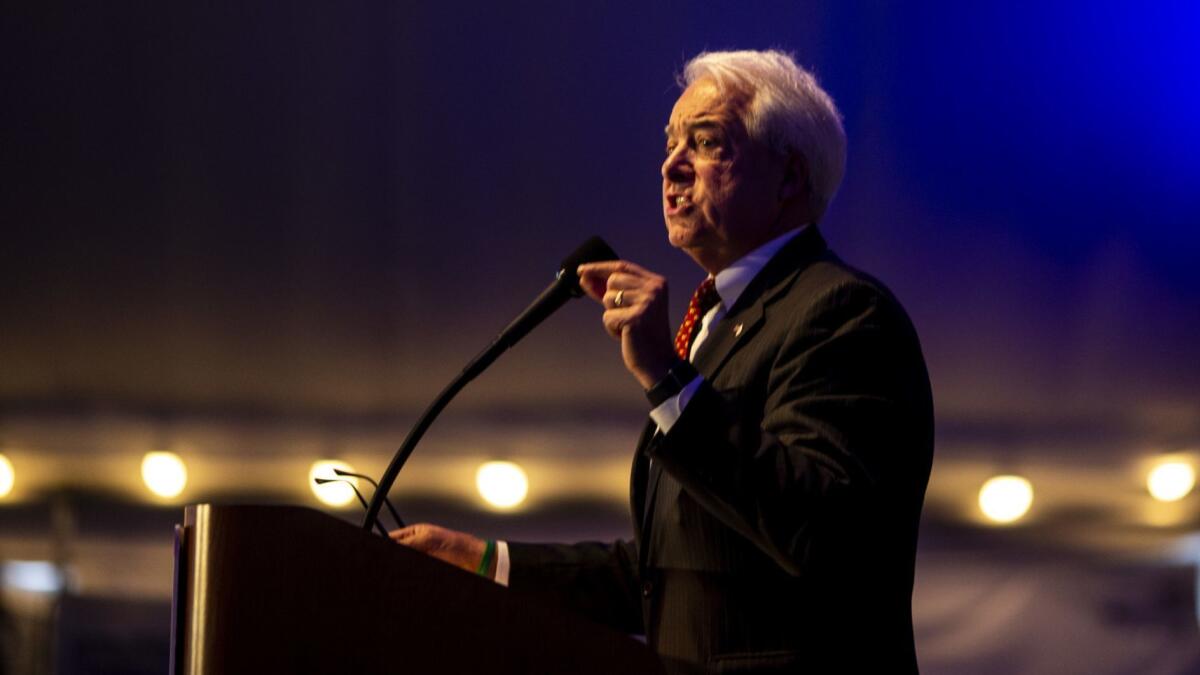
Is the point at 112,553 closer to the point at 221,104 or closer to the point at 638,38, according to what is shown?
the point at 221,104

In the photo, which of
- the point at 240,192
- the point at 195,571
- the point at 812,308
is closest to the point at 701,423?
the point at 812,308

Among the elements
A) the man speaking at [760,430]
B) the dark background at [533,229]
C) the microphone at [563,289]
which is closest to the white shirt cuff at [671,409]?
the man speaking at [760,430]

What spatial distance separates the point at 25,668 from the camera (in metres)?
3.54

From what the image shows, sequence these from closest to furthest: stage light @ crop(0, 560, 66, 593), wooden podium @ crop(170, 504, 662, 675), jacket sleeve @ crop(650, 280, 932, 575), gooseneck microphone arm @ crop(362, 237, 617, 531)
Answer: wooden podium @ crop(170, 504, 662, 675) → jacket sleeve @ crop(650, 280, 932, 575) → gooseneck microphone arm @ crop(362, 237, 617, 531) → stage light @ crop(0, 560, 66, 593)

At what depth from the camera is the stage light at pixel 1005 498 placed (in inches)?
126

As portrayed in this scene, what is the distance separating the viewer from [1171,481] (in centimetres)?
313

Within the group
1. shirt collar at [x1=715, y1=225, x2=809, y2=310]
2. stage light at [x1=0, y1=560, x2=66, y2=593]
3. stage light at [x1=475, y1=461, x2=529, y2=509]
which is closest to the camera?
shirt collar at [x1=715, y1=225, x2=809, y2=310]

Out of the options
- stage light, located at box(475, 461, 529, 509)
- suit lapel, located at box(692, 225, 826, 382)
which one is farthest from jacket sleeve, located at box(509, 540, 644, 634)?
stage light, located at box(475, 461, 529, 509)

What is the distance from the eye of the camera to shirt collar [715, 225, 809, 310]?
5.26 ft

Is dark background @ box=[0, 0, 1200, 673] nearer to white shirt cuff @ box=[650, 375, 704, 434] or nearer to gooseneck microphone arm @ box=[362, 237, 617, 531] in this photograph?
gooseneck microphone arm @ box=[362, 237, 617, 531]

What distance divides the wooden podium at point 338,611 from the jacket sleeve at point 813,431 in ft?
0.65

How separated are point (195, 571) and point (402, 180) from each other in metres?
2.58

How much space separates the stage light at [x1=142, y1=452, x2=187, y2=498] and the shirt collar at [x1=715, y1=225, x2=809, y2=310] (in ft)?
8.16

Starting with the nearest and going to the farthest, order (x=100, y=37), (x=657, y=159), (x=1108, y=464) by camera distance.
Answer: (x=1108, y=464)
(x=657, y=159)
(x=100, y=37)
